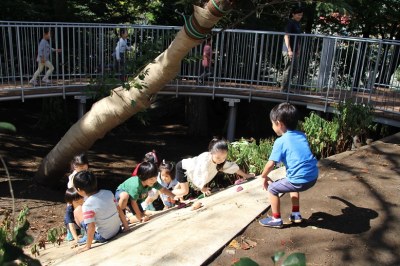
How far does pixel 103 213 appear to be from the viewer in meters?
4.64

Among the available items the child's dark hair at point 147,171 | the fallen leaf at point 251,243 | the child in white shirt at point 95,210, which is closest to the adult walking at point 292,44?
the child's dark hair at point 147,171

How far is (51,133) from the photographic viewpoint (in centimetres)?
1273

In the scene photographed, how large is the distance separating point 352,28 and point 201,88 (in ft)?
19.1

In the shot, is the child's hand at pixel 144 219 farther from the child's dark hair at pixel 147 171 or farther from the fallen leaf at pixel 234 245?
the fallen leaf at pixel 234 245

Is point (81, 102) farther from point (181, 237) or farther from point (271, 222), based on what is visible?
point (271, 222)

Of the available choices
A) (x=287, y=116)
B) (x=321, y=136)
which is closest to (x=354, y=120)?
(x=321, y=136)

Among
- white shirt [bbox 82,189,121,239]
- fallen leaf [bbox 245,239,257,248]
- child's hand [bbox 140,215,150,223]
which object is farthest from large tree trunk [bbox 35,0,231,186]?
fallen leaf [bbox 245,239,257,248]

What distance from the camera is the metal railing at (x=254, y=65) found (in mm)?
9023

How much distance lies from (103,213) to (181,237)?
1083mm

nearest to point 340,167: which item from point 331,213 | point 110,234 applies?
point 331,213

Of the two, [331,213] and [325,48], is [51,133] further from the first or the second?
[331,213]

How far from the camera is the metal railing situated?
29.6 ft

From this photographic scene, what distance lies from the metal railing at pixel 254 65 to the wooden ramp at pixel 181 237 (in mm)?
3739

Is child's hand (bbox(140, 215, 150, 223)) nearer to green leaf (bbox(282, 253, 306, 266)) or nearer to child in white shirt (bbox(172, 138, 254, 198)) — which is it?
child in white shirt (bbox(172, 138, 254, 198))
